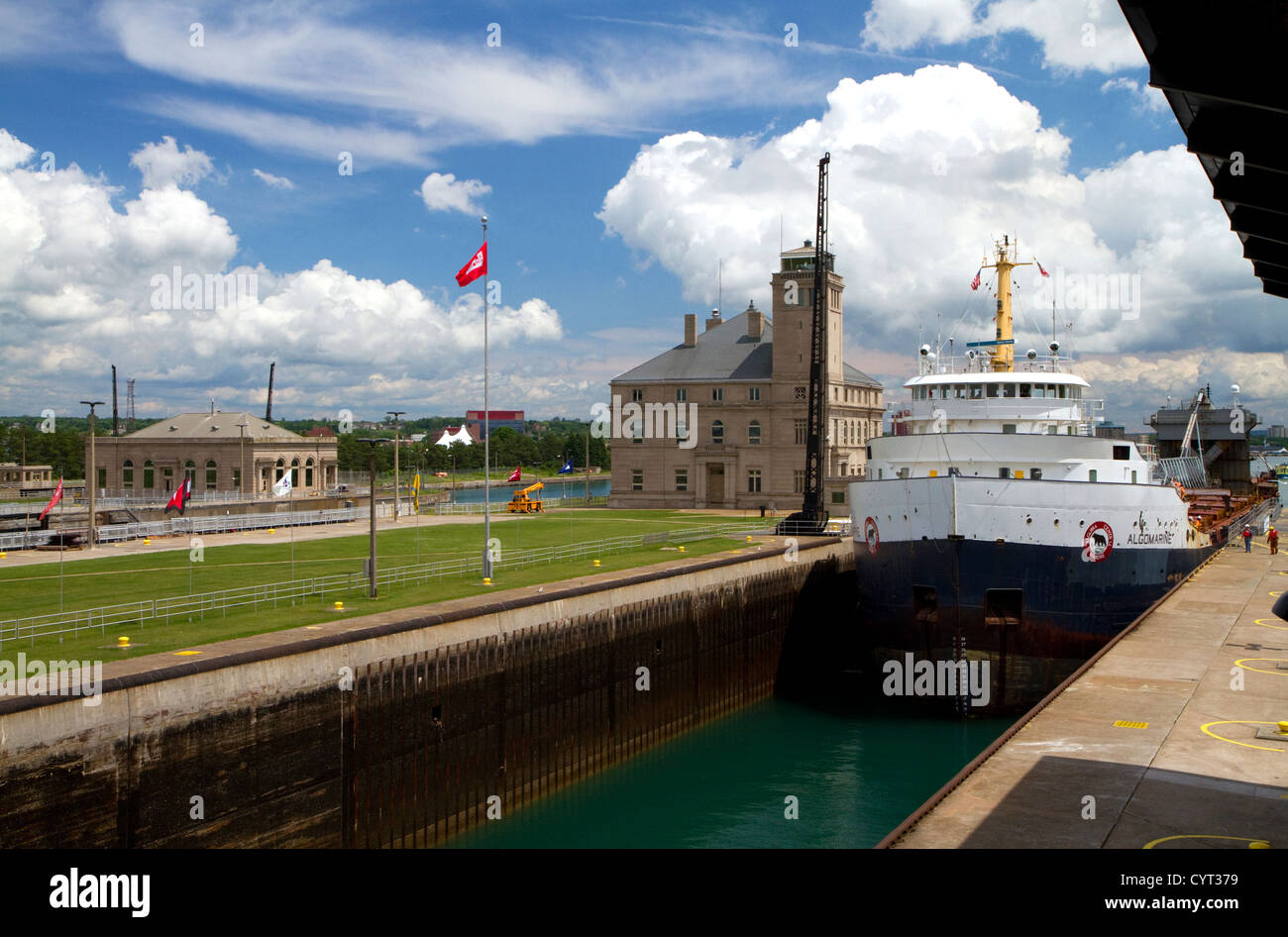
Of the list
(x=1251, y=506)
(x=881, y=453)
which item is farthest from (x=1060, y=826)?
(x=1251, y=506)

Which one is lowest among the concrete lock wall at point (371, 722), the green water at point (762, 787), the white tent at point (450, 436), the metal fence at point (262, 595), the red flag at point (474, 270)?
the green water at point (762, 787)

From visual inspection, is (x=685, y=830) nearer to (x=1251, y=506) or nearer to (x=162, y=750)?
(x=162, y=750)

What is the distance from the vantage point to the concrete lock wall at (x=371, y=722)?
17.2 m

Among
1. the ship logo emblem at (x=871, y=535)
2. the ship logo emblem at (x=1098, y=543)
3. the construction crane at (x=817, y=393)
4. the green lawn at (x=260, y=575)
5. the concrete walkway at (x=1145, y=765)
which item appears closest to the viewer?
the concrete walkway at (x=1145, y=765)

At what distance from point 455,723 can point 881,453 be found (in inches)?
787

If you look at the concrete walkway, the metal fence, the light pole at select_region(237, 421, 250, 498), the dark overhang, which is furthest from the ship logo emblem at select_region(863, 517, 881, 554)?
the light pole at select_region(237, 421, 250, 498)

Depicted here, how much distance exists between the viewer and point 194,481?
237 ft

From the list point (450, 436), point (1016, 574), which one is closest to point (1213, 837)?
point (1016, 574)

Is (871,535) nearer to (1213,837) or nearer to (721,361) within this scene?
(1213,837)

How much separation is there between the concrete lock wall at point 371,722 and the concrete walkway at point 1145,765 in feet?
41.0

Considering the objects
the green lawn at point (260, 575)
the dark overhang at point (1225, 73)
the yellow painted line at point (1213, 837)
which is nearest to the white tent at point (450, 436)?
the green lawn at point (260, 575)

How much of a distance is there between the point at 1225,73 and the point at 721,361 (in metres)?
68.7

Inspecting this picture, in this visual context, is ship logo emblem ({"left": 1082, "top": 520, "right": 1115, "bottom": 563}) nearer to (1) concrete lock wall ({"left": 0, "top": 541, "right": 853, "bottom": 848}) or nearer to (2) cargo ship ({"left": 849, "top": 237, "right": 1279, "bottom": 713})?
(2) cargo ship ({"left": 849, "top": 237, "right": 1279, "bottom": 713})

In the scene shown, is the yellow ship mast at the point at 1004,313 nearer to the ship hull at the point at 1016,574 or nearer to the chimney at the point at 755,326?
the ship hull at the point at 1016,574
